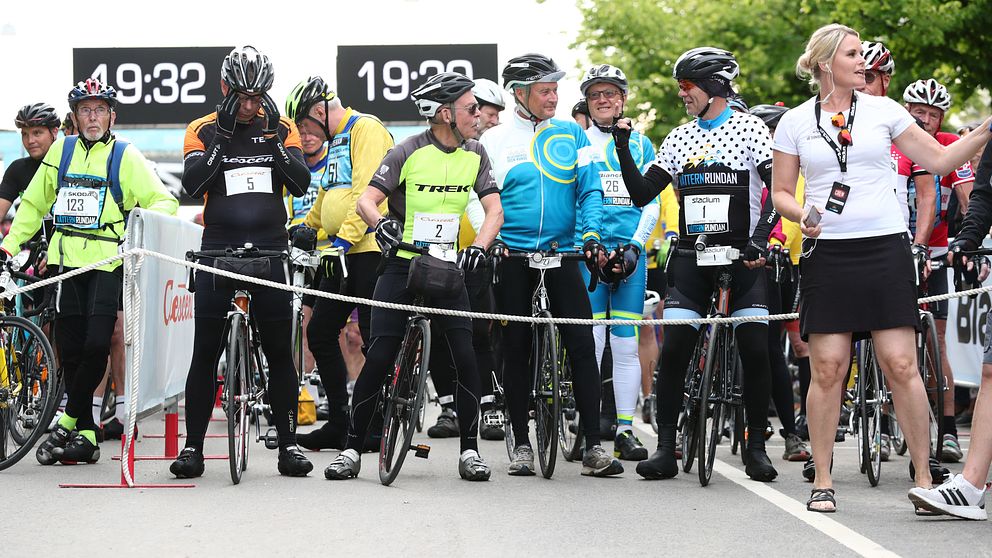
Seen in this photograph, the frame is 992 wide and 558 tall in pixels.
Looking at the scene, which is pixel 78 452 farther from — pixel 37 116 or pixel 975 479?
pixel 975 479

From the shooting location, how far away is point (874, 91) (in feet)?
29.3

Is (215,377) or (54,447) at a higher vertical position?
(215,377)

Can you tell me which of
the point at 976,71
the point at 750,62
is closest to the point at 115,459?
the point at 976,71

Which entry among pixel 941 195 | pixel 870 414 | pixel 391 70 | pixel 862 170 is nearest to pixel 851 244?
pixel 862 170

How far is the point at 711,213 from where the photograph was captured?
841cm

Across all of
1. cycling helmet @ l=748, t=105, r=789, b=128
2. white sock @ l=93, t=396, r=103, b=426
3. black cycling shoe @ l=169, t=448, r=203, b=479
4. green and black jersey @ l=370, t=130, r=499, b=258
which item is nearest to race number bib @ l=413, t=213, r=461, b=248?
green and black jersey @ l=370, t=130, r=499, b=258

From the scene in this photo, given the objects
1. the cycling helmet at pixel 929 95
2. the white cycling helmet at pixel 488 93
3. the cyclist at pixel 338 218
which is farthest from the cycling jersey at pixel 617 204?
the cycling helmet at pixel 929 95

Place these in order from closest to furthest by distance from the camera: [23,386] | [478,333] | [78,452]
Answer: [78,452]
[23,386]
[478,333]

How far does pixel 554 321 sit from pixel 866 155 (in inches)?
83.1

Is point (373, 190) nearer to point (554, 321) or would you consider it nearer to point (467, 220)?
point (554, 321)

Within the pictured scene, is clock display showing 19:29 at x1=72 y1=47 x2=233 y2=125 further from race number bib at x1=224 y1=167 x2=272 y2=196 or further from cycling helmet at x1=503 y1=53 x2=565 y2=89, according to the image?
race number bib at x1=224 y1=167 x2=272 y2=196

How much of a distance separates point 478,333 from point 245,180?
2408 mm

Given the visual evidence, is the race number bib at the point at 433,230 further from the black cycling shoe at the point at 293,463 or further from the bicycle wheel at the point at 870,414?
the bicycle wheel at the point at 870,414

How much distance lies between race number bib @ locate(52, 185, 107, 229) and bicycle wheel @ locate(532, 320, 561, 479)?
2782 millimetres
